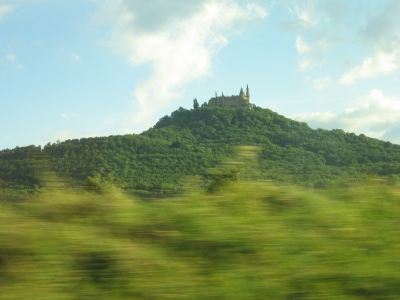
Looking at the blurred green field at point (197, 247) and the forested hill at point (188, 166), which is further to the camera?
the forested hill at point (188, 166)

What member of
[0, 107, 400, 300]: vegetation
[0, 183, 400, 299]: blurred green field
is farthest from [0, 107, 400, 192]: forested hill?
[0, 183, 400, 299]: blurred green field

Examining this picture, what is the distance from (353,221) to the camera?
3697 millimetres

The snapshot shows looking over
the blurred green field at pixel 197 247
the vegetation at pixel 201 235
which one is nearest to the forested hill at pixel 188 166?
the vegetation at pixel 201 235

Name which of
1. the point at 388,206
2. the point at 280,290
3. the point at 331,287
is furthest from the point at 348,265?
the point at 388,206

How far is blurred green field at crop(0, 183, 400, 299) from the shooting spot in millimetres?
2885

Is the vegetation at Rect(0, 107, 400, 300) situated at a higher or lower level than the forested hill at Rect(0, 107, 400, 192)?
lower

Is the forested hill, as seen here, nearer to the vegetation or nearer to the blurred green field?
the vegetation

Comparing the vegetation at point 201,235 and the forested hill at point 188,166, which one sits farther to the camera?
the forested hill at point 188,166

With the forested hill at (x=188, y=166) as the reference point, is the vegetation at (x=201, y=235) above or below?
below

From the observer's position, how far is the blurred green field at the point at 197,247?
288 cm

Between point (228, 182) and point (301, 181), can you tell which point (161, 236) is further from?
point (301, 181)

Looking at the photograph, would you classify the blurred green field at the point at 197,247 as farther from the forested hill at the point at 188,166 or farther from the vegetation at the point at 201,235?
the forested hill at the point at 188,166

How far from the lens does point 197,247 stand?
3.26 meters

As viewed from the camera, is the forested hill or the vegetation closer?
the vegetation
